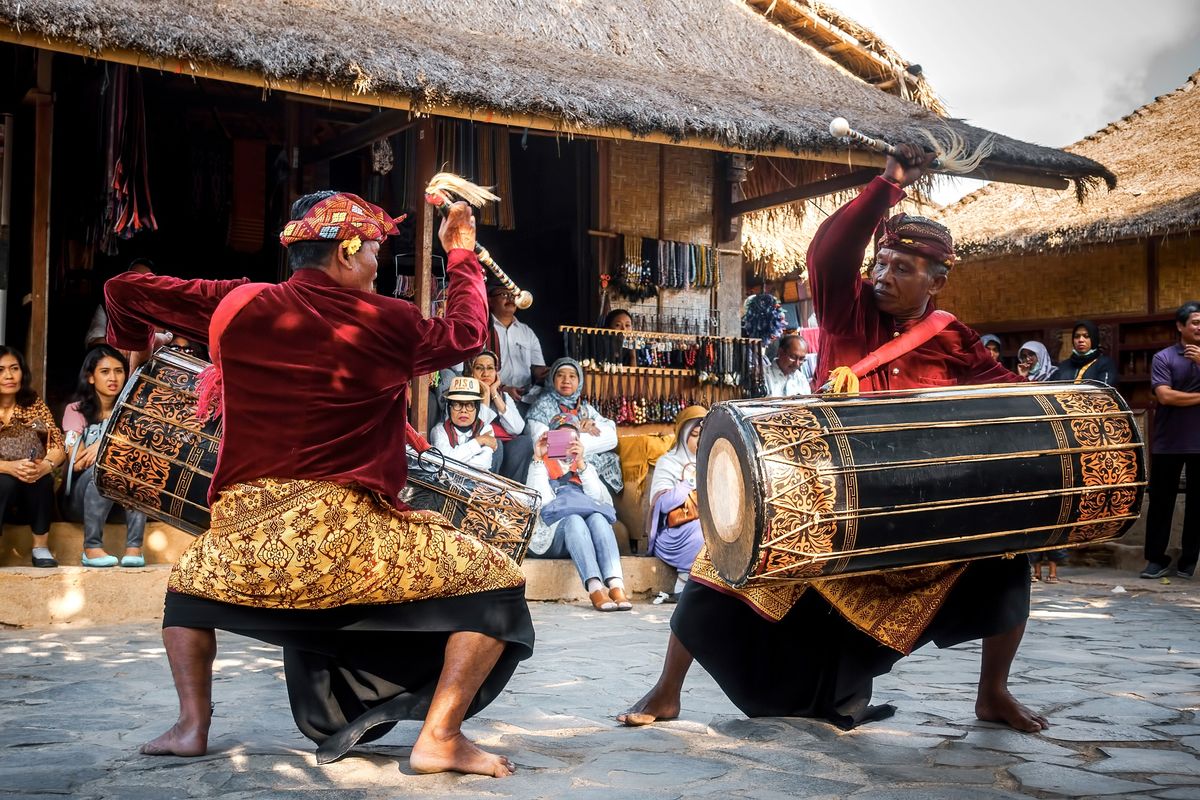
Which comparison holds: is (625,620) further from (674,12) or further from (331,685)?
(674,12)

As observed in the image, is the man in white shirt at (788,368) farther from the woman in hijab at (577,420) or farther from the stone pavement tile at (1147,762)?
the stone pavement tile at (1147,762)

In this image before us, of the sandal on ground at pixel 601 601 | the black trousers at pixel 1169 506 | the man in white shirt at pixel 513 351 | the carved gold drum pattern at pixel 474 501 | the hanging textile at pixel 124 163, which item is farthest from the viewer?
the man in white shirt at pixel 513 351

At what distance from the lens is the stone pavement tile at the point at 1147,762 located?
322cm

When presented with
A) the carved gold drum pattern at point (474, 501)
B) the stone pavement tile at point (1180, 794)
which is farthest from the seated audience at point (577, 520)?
the stone pavement tile at point (1180, 794)

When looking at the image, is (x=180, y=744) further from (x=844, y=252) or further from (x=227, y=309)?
(x=844, y=252)

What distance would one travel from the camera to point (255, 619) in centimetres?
312

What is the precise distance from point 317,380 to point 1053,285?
11.5m

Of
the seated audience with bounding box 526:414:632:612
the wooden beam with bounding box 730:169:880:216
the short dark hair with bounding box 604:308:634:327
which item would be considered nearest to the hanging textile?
the seated audience with bounding box 526:414:632:612

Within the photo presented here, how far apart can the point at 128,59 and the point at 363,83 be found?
48.3 inches

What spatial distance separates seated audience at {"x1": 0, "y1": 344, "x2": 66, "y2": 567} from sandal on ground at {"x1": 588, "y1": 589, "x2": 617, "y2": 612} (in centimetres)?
290

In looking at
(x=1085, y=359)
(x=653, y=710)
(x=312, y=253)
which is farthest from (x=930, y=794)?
(x=1085, y=359)

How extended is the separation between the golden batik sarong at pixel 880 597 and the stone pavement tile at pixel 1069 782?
19.3 inches

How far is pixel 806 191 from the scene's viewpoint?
10461mm

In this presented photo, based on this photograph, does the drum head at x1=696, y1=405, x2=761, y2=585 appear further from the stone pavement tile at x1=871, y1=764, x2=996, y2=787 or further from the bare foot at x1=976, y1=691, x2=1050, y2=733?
the bare foot at x1=976, y1=691, x2=1050, y2=733
